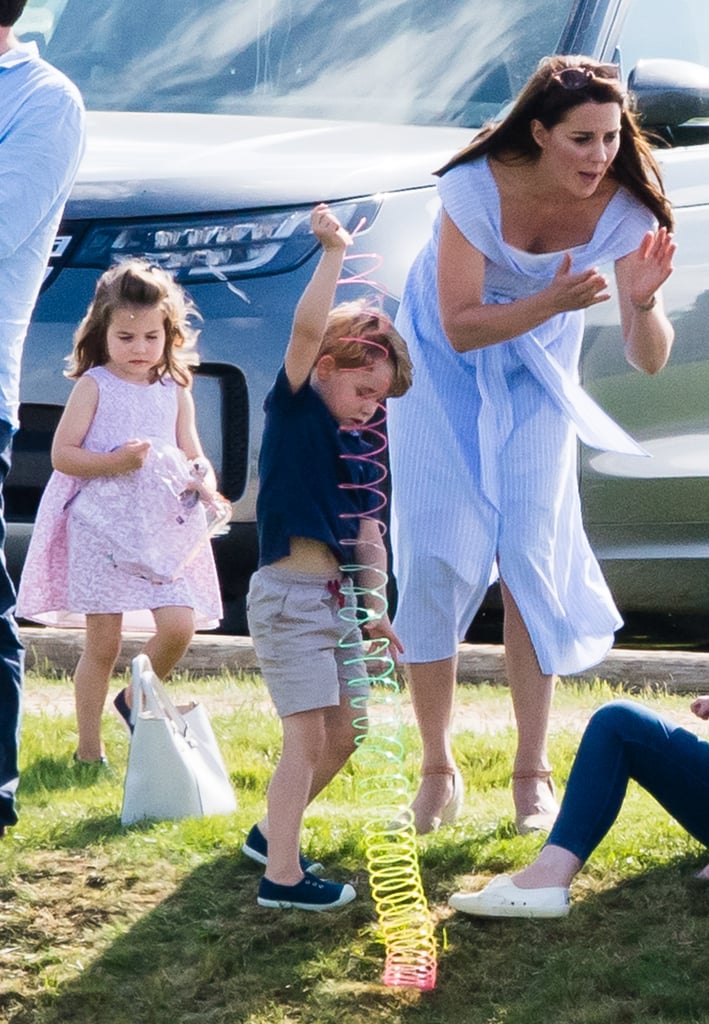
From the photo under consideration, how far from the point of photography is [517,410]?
4.68 metres

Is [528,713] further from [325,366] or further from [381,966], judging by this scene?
[325,366]

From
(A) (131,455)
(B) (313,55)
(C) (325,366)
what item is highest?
(B) (313,55)

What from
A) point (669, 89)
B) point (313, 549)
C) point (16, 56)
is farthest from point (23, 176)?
point (669, 89)

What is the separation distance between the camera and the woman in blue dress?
175 inches

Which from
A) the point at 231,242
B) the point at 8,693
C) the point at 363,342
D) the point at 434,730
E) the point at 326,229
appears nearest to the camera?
the point at 326,229

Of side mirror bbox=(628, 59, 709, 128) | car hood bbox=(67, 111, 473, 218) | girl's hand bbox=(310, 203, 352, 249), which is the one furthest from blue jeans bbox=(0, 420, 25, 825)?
side mirror bbox=(628, 59, 709, 128)

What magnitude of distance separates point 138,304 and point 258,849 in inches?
63.6

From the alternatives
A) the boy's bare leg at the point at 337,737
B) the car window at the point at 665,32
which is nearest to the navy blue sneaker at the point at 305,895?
the boy's bare leg at the point at 337,737

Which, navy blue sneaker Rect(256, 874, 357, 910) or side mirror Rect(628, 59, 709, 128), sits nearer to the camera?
navy blue sneaker Rect(256, 874, 357, 910)

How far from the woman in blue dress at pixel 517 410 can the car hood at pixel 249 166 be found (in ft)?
3.98

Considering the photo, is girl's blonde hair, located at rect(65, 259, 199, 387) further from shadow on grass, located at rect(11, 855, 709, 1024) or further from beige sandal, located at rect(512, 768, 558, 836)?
shadow on grass, located at rect(11, 855, 709, 1024)

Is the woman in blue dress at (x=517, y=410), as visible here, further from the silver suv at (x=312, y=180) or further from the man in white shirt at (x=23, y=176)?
the silver suv at (x=312, y=180)

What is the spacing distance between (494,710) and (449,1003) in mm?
2234

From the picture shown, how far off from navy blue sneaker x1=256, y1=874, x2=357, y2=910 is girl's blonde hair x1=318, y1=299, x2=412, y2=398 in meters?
1.02
